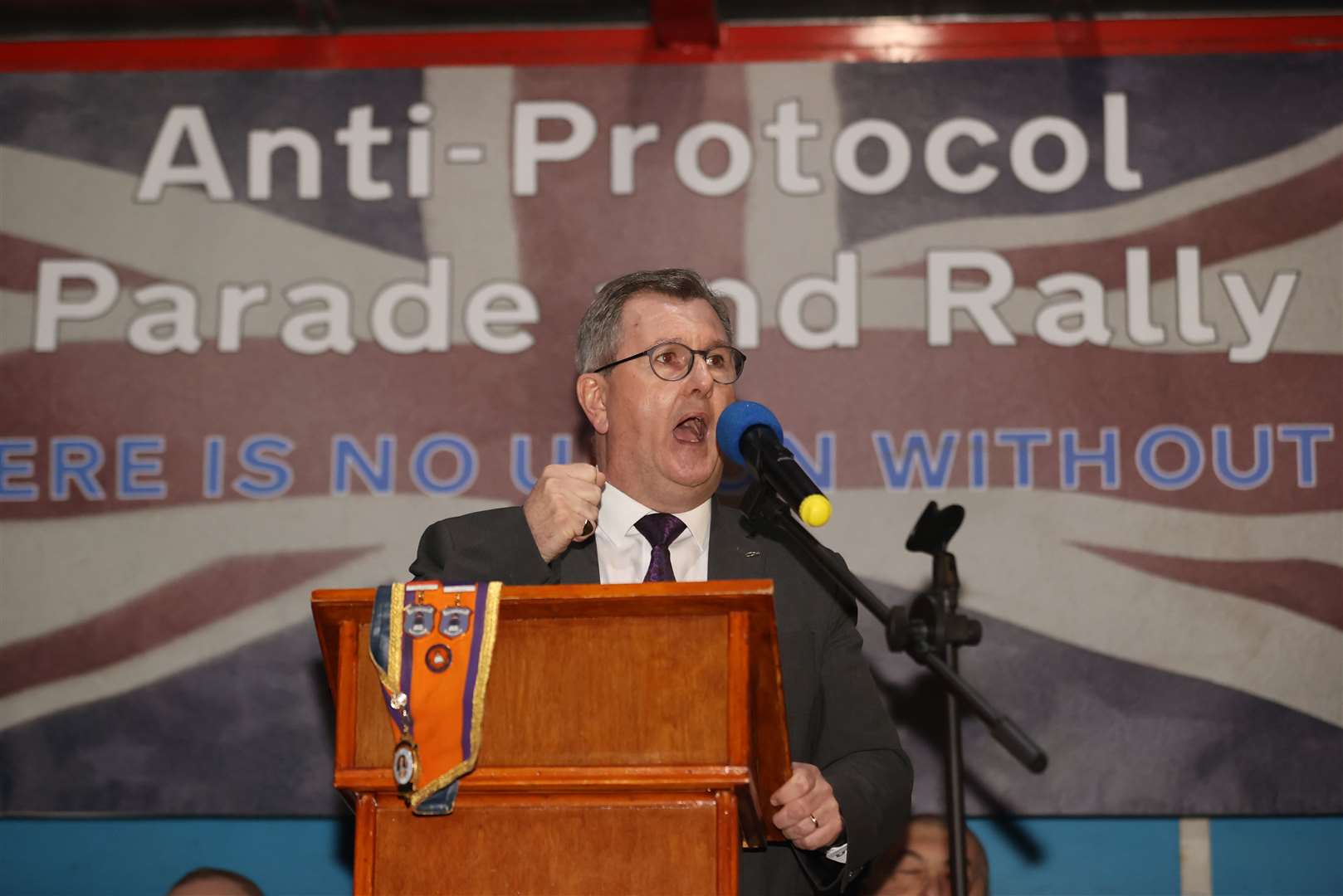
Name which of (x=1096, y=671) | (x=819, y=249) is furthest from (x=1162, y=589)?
(x=819, y=249)

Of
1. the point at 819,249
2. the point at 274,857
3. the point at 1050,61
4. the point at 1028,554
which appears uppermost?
the point at 1050,61

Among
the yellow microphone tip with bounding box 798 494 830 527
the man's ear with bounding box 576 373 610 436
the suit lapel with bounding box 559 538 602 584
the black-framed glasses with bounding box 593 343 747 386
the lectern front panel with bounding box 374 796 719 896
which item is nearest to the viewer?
the lectern front panel with bounding box 374 796 719 896

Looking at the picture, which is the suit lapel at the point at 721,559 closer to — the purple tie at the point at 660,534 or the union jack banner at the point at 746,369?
the purple tie at the point at 660,534

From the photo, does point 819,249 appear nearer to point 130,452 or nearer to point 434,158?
point 434,158

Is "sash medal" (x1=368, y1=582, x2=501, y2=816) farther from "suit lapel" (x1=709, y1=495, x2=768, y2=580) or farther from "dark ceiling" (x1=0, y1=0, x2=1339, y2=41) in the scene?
"dark ceiling" (x1=0, y1=0, x2=1339, y2=41)

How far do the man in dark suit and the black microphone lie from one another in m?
0.19

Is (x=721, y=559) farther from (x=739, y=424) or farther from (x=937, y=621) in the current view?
(x=937, y=621)

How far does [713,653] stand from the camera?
6.13 ft

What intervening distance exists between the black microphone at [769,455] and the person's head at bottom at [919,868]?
183 centimetres

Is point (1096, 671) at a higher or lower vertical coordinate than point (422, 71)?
lower

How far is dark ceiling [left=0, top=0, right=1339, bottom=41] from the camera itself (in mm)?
4117

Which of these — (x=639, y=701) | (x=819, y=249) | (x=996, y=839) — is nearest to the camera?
(x=639, y=701)

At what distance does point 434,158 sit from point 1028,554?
1.94 metres

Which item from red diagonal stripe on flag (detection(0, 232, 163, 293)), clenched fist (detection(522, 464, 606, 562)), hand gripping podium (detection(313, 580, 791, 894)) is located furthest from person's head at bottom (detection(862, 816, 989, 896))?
red diagonal stripe on flag (detection(0, 232, 163, 293))
